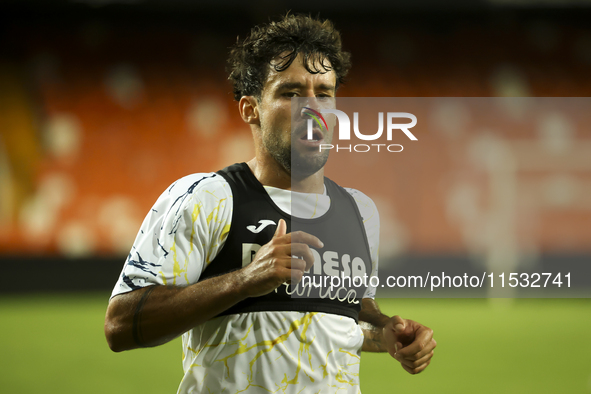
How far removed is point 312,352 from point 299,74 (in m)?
0.73

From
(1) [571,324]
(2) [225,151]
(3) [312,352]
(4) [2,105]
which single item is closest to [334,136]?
(3) [312,352]

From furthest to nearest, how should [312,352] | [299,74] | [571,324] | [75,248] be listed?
[75,248], [571,324], [299,74], [312,352]

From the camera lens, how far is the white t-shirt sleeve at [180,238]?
1287mm

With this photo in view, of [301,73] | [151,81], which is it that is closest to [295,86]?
[301,73]

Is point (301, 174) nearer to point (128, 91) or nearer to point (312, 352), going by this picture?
point (312, 352)

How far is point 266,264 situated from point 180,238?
0.78 ft

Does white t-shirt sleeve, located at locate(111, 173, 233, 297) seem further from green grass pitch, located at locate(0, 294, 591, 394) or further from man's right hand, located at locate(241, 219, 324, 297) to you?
green grass pitch, located at locate(0, 294, 591, 394)

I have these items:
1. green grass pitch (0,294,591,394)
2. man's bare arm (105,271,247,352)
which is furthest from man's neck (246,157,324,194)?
green grass pitch (0,294,591,394)

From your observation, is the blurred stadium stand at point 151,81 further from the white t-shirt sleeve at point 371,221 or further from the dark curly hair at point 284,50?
the white t-shirt sleeve at point 371,221

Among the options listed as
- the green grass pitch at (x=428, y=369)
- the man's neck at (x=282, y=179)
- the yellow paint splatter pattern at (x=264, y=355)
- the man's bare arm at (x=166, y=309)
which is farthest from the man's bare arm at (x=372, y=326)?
the green grass pitch at (x=428, y=369)

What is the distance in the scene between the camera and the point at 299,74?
4.83 ft

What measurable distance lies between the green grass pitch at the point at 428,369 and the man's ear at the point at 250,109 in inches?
57.8

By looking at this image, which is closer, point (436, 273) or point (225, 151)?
point (436, 273)

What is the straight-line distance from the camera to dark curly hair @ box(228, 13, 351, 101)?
152 cm
